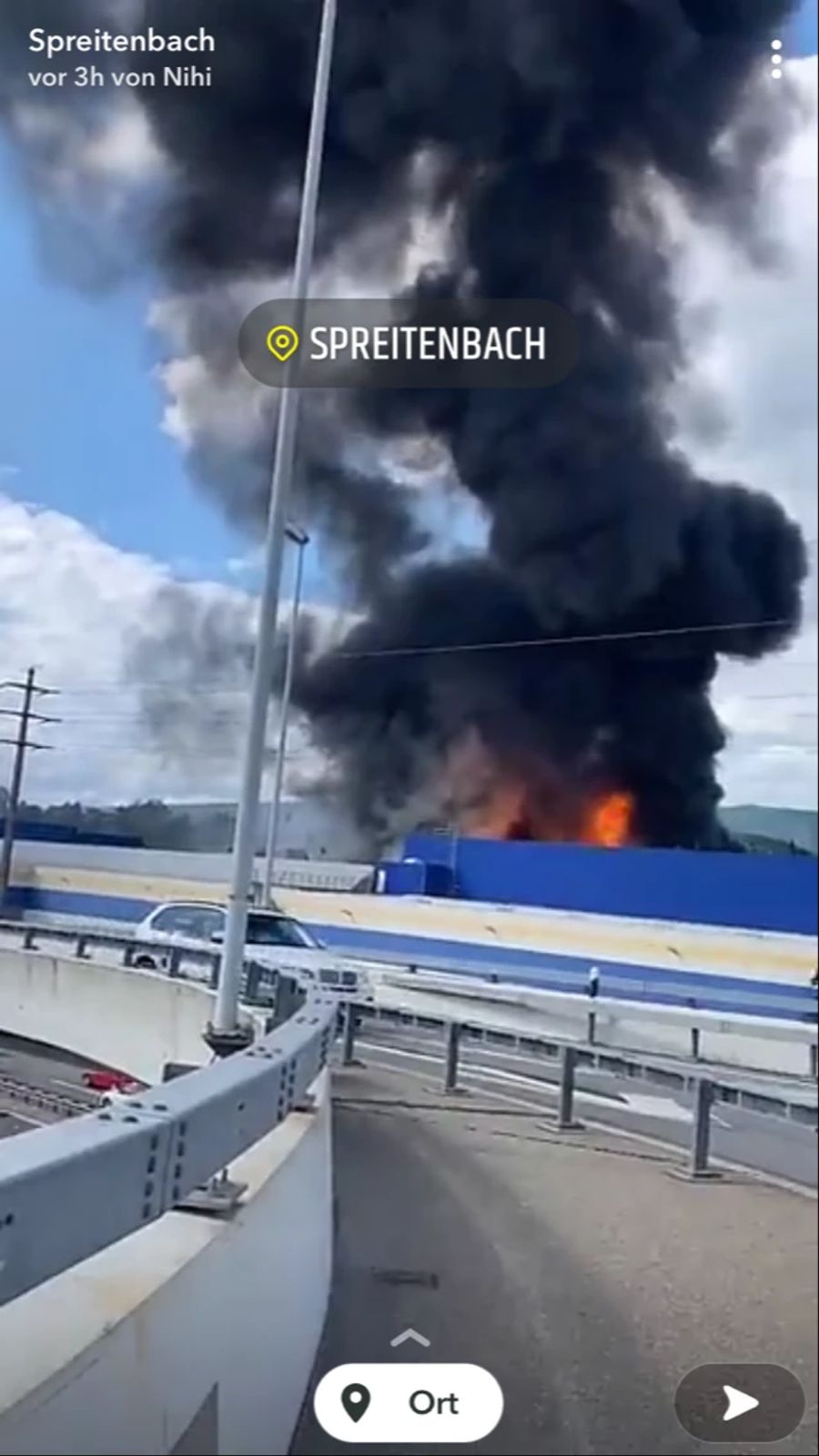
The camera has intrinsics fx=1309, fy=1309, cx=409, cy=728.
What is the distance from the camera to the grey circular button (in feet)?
4.74

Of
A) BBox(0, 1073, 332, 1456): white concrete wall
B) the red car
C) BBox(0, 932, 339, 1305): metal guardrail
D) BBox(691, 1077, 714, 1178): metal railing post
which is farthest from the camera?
the red car

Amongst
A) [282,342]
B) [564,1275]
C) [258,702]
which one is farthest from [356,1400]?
[282,342]

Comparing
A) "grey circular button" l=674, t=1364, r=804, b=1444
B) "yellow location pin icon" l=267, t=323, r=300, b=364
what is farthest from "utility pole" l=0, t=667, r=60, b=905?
"grey circular button" l=674, t=1364, r=804, b=1444

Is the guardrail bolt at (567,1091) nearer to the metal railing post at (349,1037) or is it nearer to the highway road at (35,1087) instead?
the metal railing post at (349,1037)

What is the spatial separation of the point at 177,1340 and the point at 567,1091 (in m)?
0.61

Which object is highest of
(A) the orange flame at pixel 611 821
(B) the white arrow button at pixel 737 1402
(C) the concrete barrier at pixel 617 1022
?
(A) the orange flame at pixel 611 821

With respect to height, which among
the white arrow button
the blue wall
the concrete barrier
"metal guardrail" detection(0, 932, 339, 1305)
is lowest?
the white arrow button

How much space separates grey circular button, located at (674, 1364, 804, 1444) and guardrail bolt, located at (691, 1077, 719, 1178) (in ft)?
0.72

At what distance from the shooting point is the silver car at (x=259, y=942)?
1.99 metres

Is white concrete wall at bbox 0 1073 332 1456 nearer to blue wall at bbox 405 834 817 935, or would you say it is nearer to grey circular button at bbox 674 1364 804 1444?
grey circular button at bbox 674 1364 804 1444

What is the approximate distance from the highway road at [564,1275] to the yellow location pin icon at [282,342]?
1.12 m

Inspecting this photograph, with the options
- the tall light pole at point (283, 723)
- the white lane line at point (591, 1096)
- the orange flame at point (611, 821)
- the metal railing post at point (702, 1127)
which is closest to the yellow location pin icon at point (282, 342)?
the tall light pole at point (283, 723)

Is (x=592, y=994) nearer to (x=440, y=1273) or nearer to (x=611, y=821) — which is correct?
(x=611, y=821)

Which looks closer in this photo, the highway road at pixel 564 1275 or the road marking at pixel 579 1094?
the highway road at pixel 564 1275
